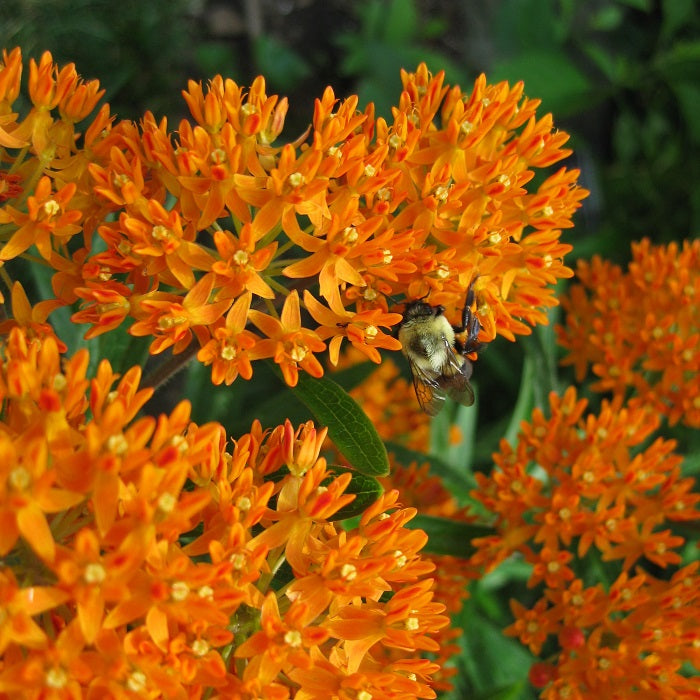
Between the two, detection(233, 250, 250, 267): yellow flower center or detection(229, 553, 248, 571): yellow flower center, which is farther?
detection(233, 250, 250, 267): yellow flower center

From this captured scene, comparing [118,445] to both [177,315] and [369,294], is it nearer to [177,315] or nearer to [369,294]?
[177,315]

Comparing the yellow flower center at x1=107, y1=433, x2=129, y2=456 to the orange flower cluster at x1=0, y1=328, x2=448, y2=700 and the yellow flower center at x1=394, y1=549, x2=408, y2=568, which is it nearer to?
the orange flower cluster at x1=0, y1=328, x2=448, y2=700

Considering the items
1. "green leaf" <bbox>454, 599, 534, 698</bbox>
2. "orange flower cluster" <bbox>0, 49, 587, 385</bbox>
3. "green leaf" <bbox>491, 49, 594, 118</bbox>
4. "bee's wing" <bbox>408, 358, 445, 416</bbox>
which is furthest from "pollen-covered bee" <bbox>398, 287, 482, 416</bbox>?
"green leaf" <bbox>491, 49, 594, 118</bbox>

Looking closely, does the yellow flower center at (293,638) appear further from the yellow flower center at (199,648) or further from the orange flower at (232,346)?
the orange flower at (232,346)

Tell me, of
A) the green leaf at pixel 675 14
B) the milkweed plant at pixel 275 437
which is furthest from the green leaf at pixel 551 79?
the milkweed plant at pixel 275 437

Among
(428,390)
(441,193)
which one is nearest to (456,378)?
(428,390)

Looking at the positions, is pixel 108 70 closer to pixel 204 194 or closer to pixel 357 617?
pixel 204 194
